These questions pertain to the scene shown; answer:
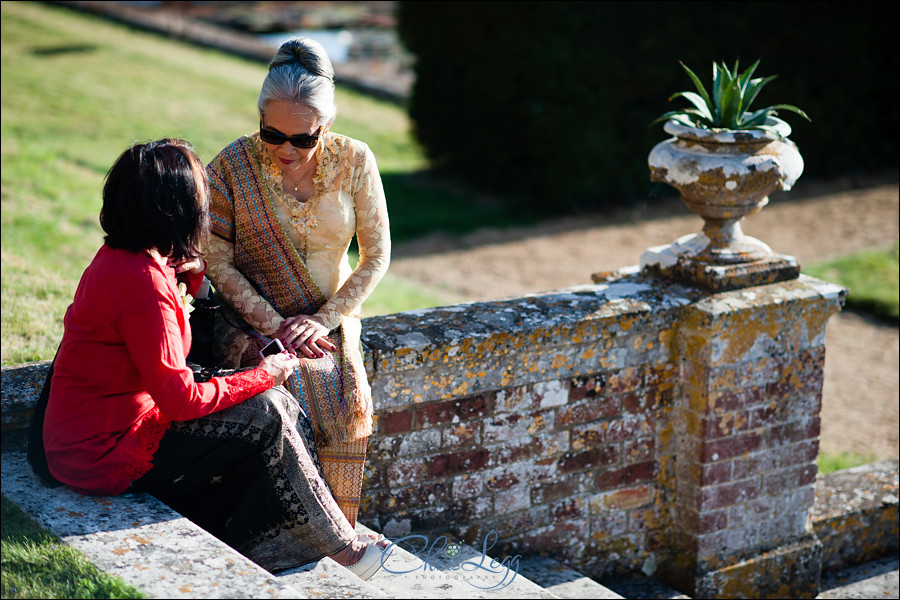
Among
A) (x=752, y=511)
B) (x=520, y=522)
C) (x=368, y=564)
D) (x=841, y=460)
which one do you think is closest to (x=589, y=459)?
(x=520, y=522)

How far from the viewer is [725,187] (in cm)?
425

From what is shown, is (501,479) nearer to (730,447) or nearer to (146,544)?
(730,447)

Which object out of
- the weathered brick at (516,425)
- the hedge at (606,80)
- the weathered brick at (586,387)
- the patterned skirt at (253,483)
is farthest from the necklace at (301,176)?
the hedge at (606,80)

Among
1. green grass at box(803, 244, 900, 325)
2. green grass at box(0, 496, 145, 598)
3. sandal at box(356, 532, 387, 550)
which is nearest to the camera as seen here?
green grass at box(0, 496, 145, 598)

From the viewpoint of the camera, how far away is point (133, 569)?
2.45 m

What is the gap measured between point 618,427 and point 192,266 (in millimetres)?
2093

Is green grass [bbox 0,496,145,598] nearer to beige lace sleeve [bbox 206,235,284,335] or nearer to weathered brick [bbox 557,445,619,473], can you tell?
beige lace sleeve [bbox 206,235,284,335]

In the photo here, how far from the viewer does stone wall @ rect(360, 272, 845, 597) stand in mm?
3814

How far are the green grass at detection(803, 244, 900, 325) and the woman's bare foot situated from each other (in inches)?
230

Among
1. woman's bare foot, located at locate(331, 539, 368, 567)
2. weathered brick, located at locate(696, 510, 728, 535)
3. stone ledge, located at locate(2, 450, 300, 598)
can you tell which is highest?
stone ledge, located at locate(2, 450, 300, 598)

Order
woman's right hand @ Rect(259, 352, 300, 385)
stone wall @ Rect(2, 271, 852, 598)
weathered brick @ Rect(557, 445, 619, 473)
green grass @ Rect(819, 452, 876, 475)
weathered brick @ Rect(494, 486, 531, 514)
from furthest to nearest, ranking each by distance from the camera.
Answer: green grass @ Rect(819, 452, 876, 475) < weathered brick @ Rect(557, 445, 619, 473) < weathered brick @ Rect(494, 486, 531, 514) < stone wall @ Rect(2, 271, 852, 598) < woman's right hand @ Rect(259, 352, 300, 385)

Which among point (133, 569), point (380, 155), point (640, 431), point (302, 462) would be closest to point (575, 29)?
point (380, 155)

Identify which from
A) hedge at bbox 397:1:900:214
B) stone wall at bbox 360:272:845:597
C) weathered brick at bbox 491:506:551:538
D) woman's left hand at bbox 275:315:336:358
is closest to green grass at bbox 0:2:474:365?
hedge at bbox 397:1:900:214

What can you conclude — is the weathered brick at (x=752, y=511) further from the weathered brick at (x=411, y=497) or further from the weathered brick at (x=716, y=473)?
the weathered brick at (x=411, y=497)
